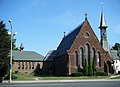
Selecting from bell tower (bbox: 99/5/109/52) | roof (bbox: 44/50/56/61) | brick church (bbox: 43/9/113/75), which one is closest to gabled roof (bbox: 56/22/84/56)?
brick church (bbox: 43/9/113/75)

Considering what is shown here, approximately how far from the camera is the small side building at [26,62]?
68750 mm

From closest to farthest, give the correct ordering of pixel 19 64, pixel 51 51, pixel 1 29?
pixel 1 29 → pixel 19 64 → pixel 51 51

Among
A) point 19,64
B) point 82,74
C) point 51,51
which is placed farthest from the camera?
point 51,51

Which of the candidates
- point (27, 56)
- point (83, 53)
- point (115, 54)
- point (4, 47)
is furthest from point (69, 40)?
point (4, 47)

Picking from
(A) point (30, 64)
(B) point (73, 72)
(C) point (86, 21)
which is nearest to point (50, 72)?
(A) point (30, 64)

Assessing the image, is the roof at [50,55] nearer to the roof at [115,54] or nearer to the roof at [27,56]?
the roof at [27,56]

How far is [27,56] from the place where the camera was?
71438 mm

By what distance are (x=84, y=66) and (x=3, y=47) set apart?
25561 millimetres

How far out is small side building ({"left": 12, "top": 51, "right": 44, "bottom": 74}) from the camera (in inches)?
2707

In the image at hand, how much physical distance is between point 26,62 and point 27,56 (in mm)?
2386

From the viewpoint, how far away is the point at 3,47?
36562mm

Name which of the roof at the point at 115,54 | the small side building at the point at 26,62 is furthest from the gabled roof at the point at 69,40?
the roof at the point at 115,54

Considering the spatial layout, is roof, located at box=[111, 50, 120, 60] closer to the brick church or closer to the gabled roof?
the brick church

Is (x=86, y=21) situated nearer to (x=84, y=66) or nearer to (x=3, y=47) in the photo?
(x=84, y=66)
